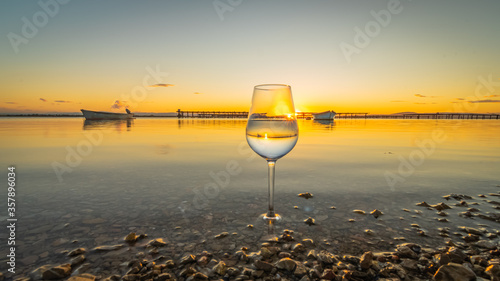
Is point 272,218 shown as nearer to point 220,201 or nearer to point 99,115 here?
point 220,201

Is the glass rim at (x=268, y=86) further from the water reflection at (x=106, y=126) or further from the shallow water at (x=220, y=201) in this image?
the water reflection at (x=106, y=126)

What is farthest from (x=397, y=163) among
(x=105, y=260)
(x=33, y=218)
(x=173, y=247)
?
(x=33, y=218)

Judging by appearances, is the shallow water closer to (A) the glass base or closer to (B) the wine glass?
(A) the glass base

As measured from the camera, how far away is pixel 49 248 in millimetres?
1804

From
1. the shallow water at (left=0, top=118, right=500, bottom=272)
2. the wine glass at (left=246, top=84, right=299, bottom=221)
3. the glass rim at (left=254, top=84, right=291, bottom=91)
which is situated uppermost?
the glass rim at (left=254, top=84, right=291, bottom=91)

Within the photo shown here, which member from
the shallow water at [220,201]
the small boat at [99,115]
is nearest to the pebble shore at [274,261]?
the shallow water at [220,201]

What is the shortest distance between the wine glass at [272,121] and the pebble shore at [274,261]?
75cm

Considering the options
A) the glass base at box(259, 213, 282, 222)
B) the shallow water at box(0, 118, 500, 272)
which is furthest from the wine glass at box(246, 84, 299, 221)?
the shallow water at box(0, 118, 500, 272)

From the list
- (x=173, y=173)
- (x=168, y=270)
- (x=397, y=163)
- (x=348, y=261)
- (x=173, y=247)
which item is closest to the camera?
(x=168, y=270)

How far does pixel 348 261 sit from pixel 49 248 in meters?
2.14

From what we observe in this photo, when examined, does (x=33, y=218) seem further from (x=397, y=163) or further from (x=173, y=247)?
(x=397, y=163)

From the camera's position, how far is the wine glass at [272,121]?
2.18 m

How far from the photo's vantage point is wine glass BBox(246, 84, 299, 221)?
2.18 metres

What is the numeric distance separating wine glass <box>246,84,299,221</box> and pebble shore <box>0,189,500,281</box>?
29.5 inches
